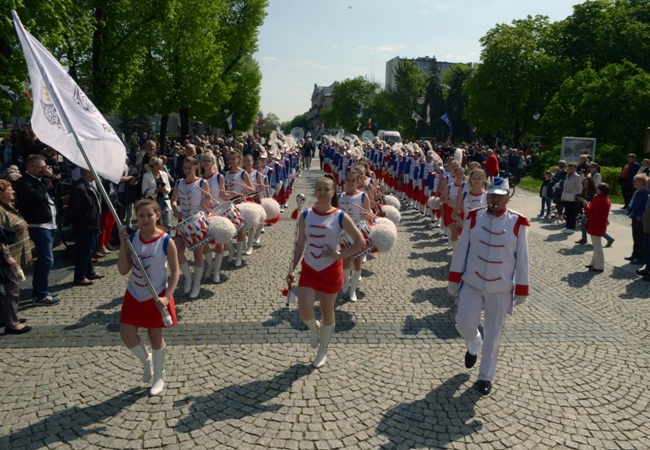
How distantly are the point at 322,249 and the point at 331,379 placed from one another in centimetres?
138

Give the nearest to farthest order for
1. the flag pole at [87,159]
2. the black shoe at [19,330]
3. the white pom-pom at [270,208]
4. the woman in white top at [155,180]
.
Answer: the flag pole at [87,159]
the black shoe at [19,330]
the woman in white top at [155,180]
the white pom-pom at [270,208]

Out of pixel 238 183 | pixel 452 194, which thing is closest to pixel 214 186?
pixel 238 183

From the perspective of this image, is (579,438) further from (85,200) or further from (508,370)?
(85,200)

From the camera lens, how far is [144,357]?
5074mm

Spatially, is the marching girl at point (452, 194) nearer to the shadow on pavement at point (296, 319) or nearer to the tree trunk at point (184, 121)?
the shadow on pavement at point (296, 319)

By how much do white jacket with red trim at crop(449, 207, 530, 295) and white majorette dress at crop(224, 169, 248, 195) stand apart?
5878 millimetres

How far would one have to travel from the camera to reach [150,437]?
431 centimetres

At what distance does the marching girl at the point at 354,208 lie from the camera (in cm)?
800

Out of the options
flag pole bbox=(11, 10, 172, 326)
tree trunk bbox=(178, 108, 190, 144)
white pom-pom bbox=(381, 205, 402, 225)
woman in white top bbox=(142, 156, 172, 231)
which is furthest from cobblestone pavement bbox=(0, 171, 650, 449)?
tree trunk bbox=(178, 108, 190, 144)

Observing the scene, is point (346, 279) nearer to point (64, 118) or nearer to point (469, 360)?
point (469, 360)

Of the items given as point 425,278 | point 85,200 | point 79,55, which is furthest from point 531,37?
point 85,200

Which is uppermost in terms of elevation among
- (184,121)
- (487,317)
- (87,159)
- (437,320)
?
(184,121)

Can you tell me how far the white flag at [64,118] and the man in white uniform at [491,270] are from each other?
3582mm

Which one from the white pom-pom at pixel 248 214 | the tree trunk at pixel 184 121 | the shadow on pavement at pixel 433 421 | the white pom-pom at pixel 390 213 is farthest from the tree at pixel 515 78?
the shadow on pavement at pixel 433 421
